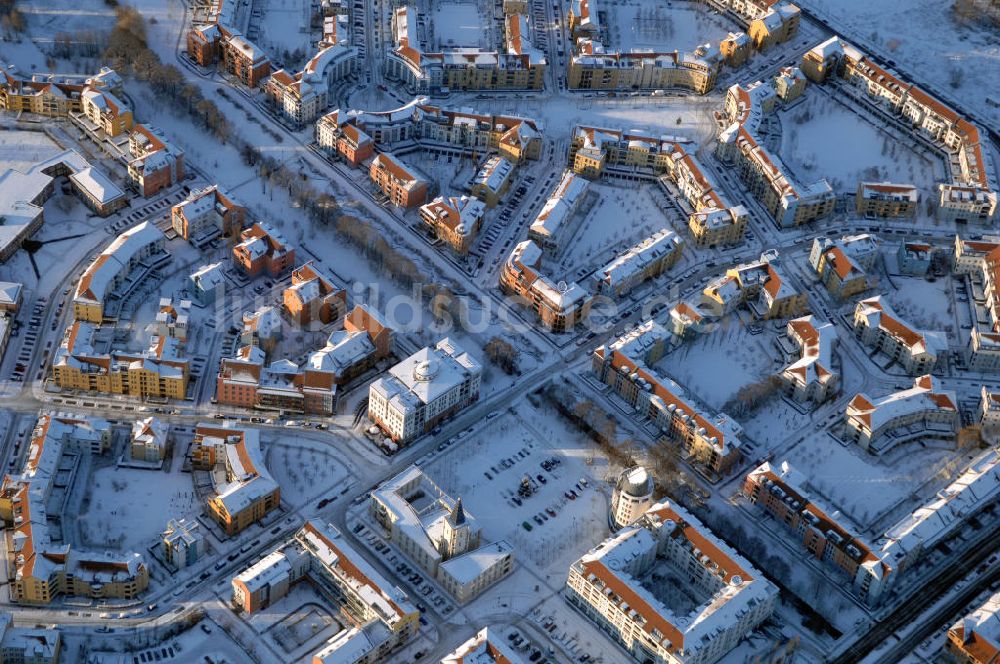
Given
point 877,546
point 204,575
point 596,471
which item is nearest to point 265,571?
point 204,575

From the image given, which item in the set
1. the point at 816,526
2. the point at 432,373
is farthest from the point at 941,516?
the point at 432,373

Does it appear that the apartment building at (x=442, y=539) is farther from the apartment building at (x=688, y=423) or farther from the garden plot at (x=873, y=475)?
the garden plot at (x=873, y=475)

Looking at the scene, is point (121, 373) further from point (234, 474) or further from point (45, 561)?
point (45, 561)

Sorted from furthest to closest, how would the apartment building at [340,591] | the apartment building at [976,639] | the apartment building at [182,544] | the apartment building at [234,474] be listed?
1. the apartment building at [234,474]
2. the apartment building at [182,544]
3. the apartment building at [976,639]
4. the apartment building at [340,591]

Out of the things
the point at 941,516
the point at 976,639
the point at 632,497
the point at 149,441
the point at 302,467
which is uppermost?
the point at 941,516

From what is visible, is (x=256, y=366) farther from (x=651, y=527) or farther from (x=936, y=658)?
(x=936, y=658)

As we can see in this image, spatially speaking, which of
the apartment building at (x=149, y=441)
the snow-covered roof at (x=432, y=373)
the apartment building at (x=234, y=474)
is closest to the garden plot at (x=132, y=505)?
the apartment building at (x=149, y=441)

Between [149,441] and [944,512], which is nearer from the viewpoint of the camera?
[149,441]
